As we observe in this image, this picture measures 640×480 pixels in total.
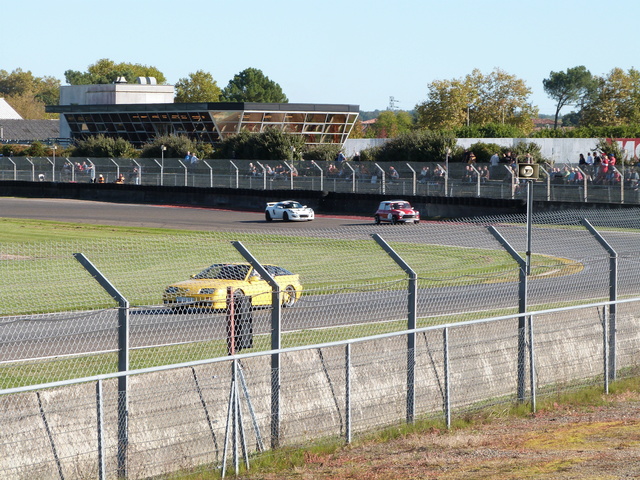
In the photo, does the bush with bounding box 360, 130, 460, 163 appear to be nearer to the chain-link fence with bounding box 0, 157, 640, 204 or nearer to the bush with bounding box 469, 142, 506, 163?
the bush with bounding box 469, 142, 506, 163

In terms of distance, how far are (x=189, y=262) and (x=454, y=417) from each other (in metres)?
13.2

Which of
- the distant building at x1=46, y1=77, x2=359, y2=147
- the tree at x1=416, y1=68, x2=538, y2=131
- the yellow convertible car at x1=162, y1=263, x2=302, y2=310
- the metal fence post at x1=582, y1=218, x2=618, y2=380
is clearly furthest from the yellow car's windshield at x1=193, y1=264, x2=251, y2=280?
the tree at x1=416, y1=68, x2=538, y2=131

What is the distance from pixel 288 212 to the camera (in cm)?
4581

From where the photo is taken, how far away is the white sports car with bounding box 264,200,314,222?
4581 centimetres

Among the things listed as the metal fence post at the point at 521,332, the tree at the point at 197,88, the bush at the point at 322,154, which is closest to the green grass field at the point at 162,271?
the metal fence post at the point at 521,332

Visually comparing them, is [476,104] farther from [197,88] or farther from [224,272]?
[224,272]

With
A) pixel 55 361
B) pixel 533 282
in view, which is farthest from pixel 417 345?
pixel 533 282

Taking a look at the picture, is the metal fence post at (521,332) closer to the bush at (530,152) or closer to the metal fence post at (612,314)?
the metal fence post at (612,314)

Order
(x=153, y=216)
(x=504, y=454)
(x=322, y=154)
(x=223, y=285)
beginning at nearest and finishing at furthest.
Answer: (x=504, y=454) < (x=223, y=285) < (x=153, y=216) < (x=322, y=154)

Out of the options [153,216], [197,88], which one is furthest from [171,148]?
[197,88]

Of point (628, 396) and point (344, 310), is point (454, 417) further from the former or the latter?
point (344, 310)

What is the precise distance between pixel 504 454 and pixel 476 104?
131 meters

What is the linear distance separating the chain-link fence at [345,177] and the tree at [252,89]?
12717 centimetres

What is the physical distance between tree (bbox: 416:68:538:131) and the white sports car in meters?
87.3
